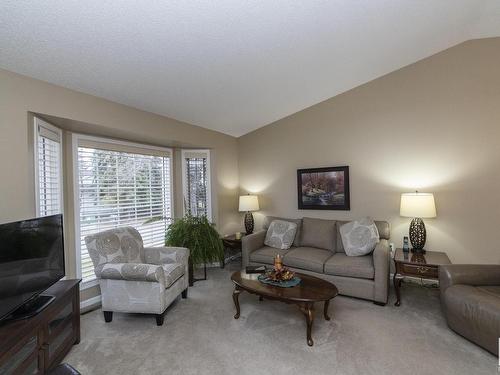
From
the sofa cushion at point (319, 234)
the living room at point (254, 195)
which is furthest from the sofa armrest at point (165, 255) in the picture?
the sofa cushion at point (319, 234)

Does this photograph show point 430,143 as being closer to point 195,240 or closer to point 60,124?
point 195,240

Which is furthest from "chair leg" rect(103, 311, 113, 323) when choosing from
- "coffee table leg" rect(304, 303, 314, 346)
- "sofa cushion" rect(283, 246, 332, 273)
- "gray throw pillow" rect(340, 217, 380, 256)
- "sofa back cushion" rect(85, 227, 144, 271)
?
"gray throw pillow" rect(340, 217, 380, 256)

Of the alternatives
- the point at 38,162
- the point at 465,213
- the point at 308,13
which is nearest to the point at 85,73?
the point at 38,162

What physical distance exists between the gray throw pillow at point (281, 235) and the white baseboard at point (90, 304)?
239 cm

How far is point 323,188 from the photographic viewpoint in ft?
13.8

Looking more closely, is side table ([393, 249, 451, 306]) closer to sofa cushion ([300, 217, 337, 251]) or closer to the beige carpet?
the beige carpet

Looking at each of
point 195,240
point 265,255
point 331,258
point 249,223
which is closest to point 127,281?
point 195,240

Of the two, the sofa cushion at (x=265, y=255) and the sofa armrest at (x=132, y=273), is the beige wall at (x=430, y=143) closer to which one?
the sofa cushion at (x=265, y=255)

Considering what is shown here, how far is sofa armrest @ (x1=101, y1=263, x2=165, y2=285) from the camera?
254 centimetres

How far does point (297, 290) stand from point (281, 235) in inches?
59.9

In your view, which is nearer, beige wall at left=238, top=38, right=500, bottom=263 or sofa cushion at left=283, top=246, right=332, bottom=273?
beige wall at left=238, top=38, right=500, bottom=263

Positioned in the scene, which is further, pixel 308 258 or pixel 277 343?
pixel 308 258

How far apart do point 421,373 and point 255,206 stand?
10.3 feet

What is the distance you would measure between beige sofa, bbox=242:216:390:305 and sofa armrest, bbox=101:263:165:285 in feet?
5.08
